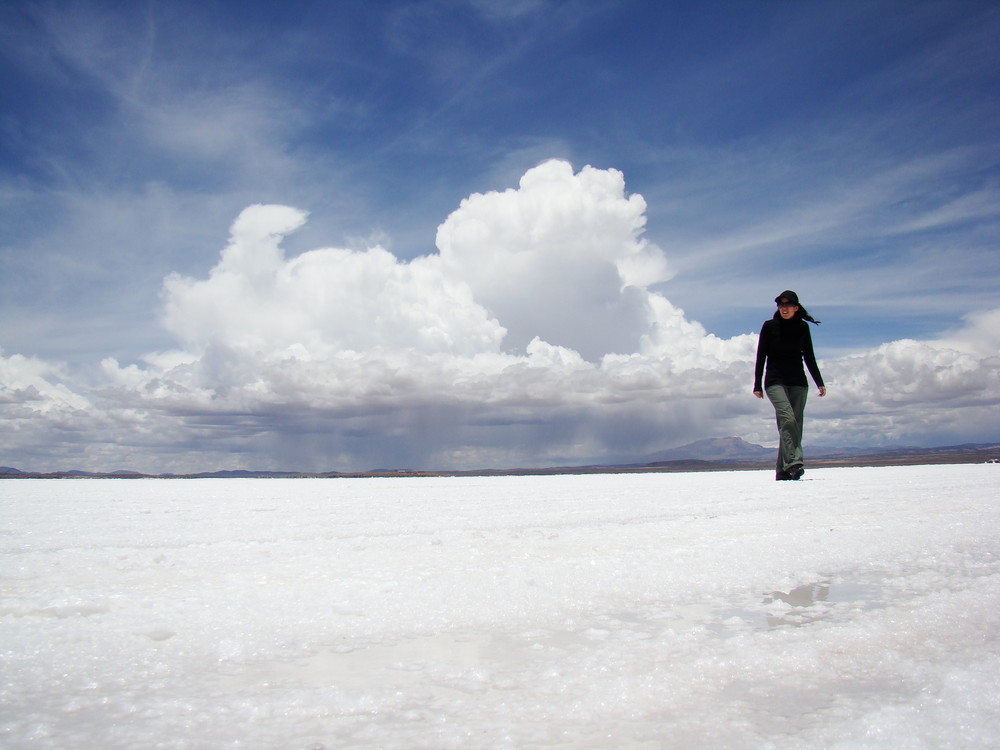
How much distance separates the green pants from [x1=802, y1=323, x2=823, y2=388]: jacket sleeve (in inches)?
10.9

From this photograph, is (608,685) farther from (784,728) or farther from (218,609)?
(218,609)

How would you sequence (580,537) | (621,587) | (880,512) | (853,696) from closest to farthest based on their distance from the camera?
(853,696), (621,587), (580,537), (880,512)

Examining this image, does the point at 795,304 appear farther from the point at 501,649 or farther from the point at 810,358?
the point at 501,649

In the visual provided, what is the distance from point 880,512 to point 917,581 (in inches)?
87.7

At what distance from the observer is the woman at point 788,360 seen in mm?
9656

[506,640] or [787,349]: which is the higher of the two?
[787,349]

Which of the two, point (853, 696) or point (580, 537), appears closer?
point (853, 696)

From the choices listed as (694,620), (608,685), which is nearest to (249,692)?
(608,685)

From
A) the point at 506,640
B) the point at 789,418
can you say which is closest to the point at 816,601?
the point at 506,640

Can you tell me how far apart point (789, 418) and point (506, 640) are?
29.3 feet

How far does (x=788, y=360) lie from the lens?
32.1 feet

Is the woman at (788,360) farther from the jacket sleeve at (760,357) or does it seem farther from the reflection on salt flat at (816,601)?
the reflection on salt flat at (816,601)

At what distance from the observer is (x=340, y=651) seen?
5.56 ft

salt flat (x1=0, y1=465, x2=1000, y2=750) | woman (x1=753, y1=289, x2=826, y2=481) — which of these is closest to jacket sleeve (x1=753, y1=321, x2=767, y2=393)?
woman (x1=753, y1=289, x2=826, y2=481)
